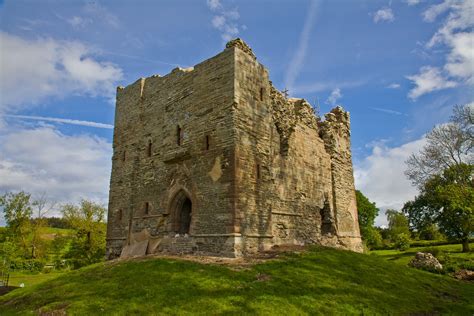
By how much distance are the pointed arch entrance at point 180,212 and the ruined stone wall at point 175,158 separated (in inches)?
7.9

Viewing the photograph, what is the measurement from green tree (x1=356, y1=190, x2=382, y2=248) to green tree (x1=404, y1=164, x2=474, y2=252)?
4.22 m

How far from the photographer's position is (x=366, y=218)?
46.7 meters

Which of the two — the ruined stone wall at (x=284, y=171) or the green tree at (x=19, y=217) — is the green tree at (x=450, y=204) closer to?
the ruined stone wall at (x=284, y=171)

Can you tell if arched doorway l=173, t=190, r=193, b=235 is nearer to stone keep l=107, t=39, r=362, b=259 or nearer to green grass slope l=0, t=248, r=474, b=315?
stone keep l=107, t=39, r=362, b=259

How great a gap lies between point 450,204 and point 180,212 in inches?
804

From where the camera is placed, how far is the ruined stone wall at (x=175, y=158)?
1382 cm

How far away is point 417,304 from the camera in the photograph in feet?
34.0

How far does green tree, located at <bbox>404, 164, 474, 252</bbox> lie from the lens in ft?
66.5

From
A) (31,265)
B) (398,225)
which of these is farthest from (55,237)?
(398,225)

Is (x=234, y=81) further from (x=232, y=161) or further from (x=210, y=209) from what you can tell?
(x=210, y=209)

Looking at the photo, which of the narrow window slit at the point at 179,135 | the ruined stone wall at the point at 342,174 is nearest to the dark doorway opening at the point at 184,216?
the narrow window slit at the point at 179,135

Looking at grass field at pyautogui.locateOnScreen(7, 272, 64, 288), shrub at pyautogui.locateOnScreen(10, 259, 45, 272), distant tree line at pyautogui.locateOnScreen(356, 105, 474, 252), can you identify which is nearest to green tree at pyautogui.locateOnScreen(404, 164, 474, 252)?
distant tree line at pyautogui.locateOnScreen(356, 105, 474, 252)

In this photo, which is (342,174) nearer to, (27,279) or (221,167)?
(221,167)

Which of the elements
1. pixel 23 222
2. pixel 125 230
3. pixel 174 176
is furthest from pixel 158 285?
pixel 23 222
